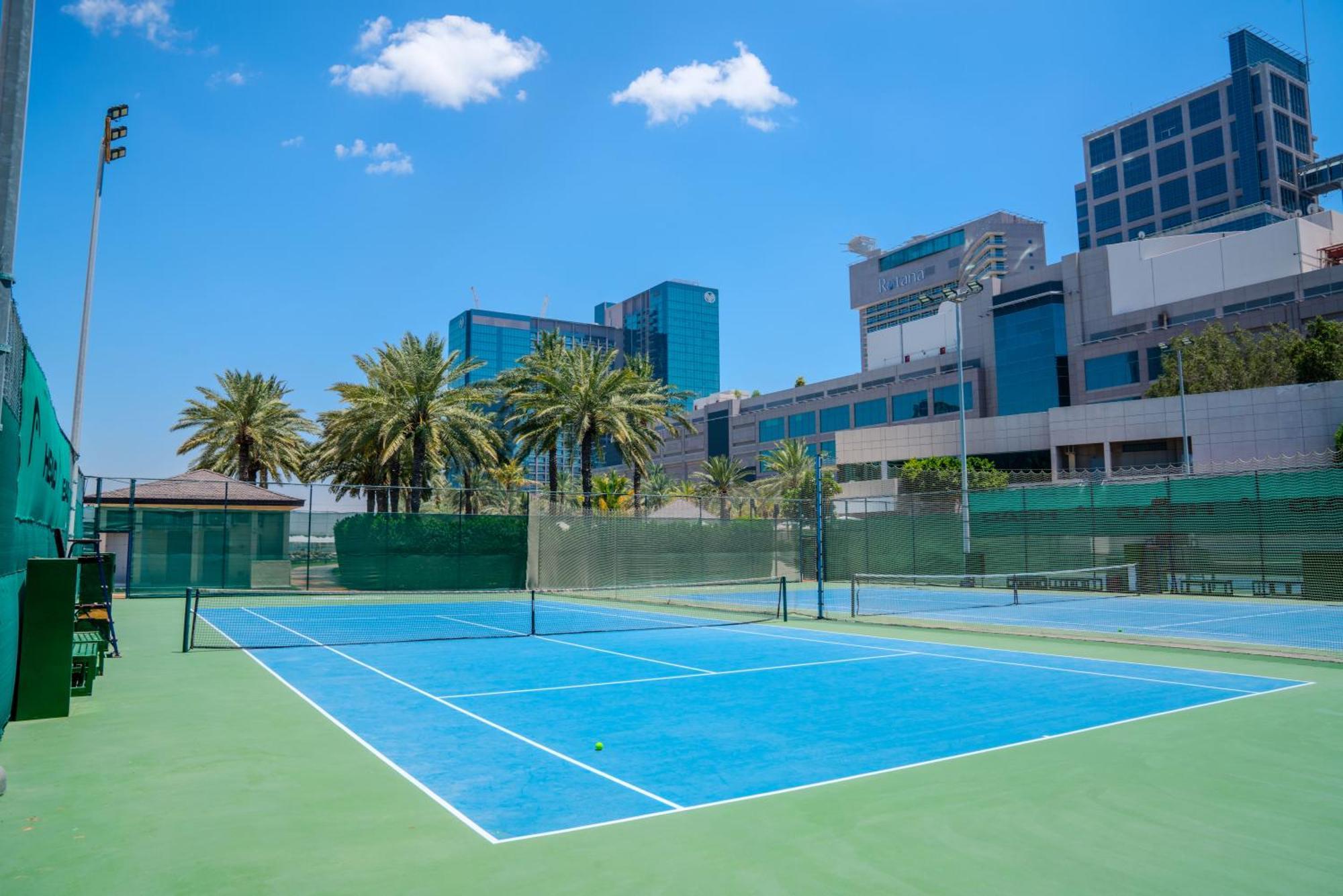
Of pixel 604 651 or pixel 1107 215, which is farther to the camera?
pixel 1107 215

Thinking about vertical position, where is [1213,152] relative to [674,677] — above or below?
above

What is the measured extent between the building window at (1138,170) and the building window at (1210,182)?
277 inches

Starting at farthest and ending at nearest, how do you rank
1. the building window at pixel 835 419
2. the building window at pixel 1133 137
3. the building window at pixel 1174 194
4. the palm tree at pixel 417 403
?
the building window at pixel 1133 137 → the building window at pixel 1174 194 → the building window at pixel 835 419 → the palm tree at pixel 417 403

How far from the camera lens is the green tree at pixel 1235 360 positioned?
52.8m

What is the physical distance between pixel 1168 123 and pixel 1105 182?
10.8m

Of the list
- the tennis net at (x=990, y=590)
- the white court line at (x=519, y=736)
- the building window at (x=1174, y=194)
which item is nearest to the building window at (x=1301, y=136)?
the building window at (x=1174, y=194)

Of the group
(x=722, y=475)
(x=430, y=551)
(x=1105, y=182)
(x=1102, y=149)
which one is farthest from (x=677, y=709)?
(x=1102, y=149)

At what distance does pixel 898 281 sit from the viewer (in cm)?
12838

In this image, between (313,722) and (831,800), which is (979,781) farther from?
(313,722)

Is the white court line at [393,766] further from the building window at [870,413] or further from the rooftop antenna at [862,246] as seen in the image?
the rooftop antenna at [862,246]

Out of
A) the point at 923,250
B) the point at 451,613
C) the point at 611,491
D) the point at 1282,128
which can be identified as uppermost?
the point at 1282,128

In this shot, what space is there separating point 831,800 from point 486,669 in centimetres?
789

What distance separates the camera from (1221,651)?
14523 millimetres

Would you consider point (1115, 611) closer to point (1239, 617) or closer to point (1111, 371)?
point (1239, 617)
